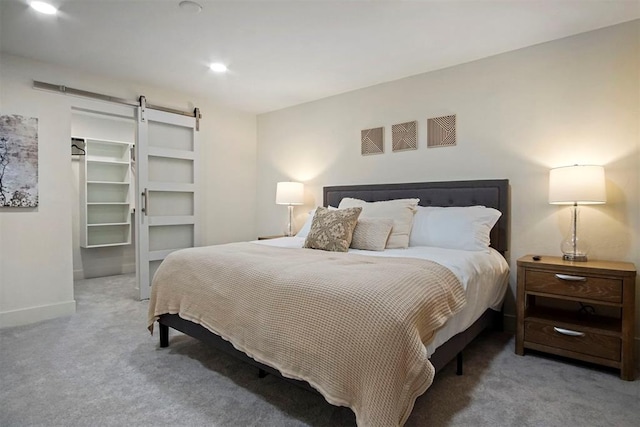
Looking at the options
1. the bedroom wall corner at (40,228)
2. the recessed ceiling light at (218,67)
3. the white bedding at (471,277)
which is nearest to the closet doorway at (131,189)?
the bedroom wall corner at (40,228)

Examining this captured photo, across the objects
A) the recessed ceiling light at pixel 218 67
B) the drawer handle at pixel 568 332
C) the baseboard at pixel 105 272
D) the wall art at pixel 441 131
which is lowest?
the baseboard at pixel 105 272

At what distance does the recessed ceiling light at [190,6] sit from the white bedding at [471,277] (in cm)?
202

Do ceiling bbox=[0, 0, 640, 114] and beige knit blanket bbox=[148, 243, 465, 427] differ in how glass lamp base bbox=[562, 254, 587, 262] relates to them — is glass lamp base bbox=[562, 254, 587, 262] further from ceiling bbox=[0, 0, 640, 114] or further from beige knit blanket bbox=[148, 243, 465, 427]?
ceiling bbox=[0, 0, 640, 114]

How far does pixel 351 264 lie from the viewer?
75.5 inches

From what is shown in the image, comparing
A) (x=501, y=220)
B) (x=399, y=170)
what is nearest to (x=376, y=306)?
(x=501, y=220)

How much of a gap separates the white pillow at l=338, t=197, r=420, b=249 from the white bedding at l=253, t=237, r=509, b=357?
0.13 meters

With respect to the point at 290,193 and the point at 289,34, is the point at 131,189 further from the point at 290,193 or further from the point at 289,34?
the point at 289,34

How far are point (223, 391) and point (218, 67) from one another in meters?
2.82

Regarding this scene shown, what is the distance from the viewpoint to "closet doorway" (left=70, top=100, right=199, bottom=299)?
3816 mm

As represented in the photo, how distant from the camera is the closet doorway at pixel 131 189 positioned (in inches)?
150

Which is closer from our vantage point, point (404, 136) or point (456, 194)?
point (456, 194)

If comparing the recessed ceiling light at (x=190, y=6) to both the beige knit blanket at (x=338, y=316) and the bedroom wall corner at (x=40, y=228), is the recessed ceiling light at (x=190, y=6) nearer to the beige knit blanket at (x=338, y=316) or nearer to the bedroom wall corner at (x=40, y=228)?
the beige knit blanket at (x=338, y=316)

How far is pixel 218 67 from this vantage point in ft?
10.8

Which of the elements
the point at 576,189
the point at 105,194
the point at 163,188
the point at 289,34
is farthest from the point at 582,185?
the point at 105,194
